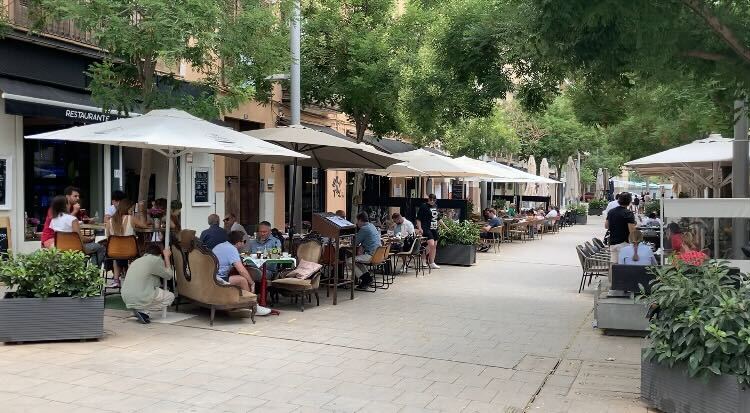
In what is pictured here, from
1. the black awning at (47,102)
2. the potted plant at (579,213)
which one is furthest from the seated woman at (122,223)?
the potted plant at (579,213)

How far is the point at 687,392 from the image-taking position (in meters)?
4.88

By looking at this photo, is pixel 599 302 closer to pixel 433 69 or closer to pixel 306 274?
pixel 306 274

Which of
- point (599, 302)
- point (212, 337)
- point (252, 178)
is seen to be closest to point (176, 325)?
point (212, 337)

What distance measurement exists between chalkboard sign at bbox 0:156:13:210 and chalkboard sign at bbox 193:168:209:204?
4.92 metres

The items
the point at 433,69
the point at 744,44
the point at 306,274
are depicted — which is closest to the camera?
the point at 744,44

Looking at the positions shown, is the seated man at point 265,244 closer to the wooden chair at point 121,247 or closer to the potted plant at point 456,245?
the wooden chair at point 121,247

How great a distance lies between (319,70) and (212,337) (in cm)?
944

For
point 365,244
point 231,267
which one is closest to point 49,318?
point 231,267

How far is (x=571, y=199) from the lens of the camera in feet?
117

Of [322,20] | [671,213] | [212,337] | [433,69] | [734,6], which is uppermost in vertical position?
[322,20]

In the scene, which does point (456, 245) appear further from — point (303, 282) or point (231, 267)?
point (231, 267)

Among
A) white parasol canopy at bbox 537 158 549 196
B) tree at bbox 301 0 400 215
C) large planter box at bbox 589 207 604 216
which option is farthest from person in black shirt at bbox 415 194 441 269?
large planter box at bbox 589 207 604 216

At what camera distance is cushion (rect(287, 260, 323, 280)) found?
9250mm

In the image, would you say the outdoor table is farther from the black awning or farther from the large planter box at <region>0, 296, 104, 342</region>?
the black awning
